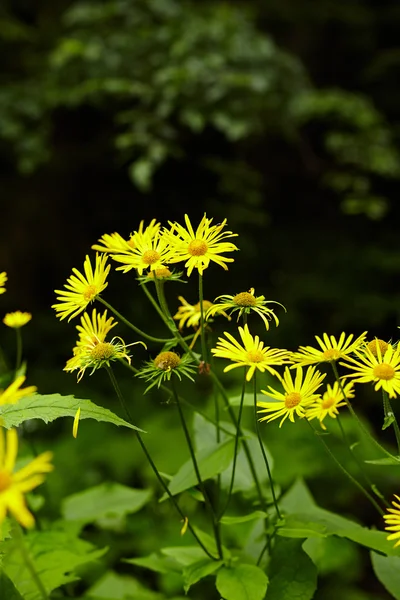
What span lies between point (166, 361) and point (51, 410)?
0.48 feet

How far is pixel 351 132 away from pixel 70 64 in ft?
4.66

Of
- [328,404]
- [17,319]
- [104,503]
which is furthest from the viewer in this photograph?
[104,503]

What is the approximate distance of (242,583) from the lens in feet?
2.42

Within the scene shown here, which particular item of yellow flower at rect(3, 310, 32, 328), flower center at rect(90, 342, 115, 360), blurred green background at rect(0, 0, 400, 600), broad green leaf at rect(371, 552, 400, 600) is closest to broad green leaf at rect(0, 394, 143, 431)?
flower center at rect(90, 342, 115, 360)

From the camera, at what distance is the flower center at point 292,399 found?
2.33ft

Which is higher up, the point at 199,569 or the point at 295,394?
the point at 295,394

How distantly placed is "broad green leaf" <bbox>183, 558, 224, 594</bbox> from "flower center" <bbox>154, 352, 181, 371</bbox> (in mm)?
274

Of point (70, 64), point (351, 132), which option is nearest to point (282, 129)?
point (351, 132)

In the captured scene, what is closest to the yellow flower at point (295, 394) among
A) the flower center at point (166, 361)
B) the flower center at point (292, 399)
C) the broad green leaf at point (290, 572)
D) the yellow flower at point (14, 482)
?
the flower center at point (292, 399)

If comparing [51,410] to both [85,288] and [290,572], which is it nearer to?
[85,288]

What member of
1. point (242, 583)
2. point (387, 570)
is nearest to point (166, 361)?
point (242, 583)

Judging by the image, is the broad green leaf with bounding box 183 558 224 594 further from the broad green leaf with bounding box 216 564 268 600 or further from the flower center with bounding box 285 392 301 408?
the flower center with bounding box 285 392 301 408

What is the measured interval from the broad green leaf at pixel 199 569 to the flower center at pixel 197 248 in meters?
0.41

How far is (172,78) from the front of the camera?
250 centimetres
